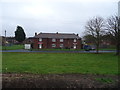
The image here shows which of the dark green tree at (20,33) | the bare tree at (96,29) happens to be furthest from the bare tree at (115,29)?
the dark green tree at (20,33)

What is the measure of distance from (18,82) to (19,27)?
63.6 meters

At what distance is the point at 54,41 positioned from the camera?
164 ft

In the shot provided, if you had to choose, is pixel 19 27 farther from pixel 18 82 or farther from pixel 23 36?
pixel 18 82

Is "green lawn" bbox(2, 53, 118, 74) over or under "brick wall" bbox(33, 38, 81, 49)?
under

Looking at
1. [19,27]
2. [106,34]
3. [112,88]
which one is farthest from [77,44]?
[112,88]

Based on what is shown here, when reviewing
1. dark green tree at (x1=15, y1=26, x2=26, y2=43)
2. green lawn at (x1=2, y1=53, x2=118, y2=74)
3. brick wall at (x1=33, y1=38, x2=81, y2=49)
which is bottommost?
green lawn at (x1=2, y1=53, x2=118, y2=74)

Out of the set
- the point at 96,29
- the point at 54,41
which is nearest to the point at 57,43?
the point at 54,41

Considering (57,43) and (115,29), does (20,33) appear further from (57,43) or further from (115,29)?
(115,29)

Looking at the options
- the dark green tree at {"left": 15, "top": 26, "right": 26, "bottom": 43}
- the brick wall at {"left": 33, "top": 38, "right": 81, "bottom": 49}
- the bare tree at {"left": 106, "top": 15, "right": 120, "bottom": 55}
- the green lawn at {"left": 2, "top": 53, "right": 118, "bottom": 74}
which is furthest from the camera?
the dark green tree at {"left": 15, "top": 26, "right": 26, "bottom": 43}

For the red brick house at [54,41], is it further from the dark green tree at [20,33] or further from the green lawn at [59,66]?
the green lawn at [59,66]

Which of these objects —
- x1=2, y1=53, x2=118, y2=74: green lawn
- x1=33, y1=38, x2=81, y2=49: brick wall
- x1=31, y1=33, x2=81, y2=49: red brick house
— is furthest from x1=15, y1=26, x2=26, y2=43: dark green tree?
x1=2, y1=53, x2=118, y2=74: green lawn

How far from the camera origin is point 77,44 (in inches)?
2002

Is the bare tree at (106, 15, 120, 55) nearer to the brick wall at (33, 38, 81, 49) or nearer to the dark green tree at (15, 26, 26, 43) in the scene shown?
the brick wall at (33, 38, 81, 49)

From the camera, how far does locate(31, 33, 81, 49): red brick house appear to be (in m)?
48.7
